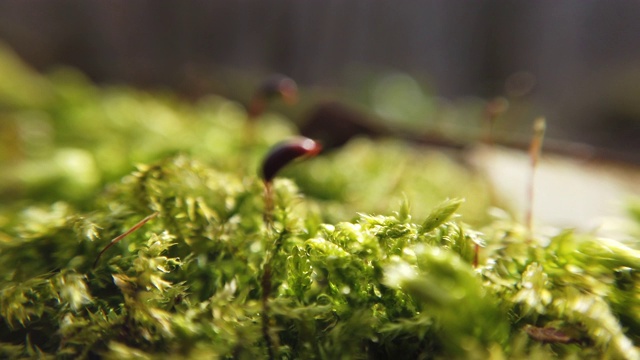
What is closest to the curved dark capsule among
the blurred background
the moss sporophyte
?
the moss sporophyte

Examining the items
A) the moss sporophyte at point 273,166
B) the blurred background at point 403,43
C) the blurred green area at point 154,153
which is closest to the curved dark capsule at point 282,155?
the moss sporophyte at point 273,166

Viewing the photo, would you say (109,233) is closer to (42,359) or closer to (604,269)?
(42,359)

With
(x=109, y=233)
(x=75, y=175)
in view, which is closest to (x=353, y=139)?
(x=75, y=175)

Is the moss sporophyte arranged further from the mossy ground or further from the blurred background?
the blurred background

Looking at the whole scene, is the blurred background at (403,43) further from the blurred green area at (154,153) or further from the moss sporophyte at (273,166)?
the moss sporophyte at (273,166)

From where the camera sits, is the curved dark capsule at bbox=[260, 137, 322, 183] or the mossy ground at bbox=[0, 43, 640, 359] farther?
the curved dark capsule at bbox=[260, 137, 322, 183]

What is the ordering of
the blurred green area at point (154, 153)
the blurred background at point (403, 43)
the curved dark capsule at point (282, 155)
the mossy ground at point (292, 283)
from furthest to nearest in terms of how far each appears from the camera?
1. the blurred background at point (403, 43)
2. the blurred green area at point (154, 153)
3. the curved dark capsule at point (282, 155)
4. the mossy ground at point (292, 283)

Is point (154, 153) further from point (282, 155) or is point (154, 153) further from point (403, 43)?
point (403, 43)

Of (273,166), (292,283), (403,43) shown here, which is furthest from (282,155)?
(403,43)
